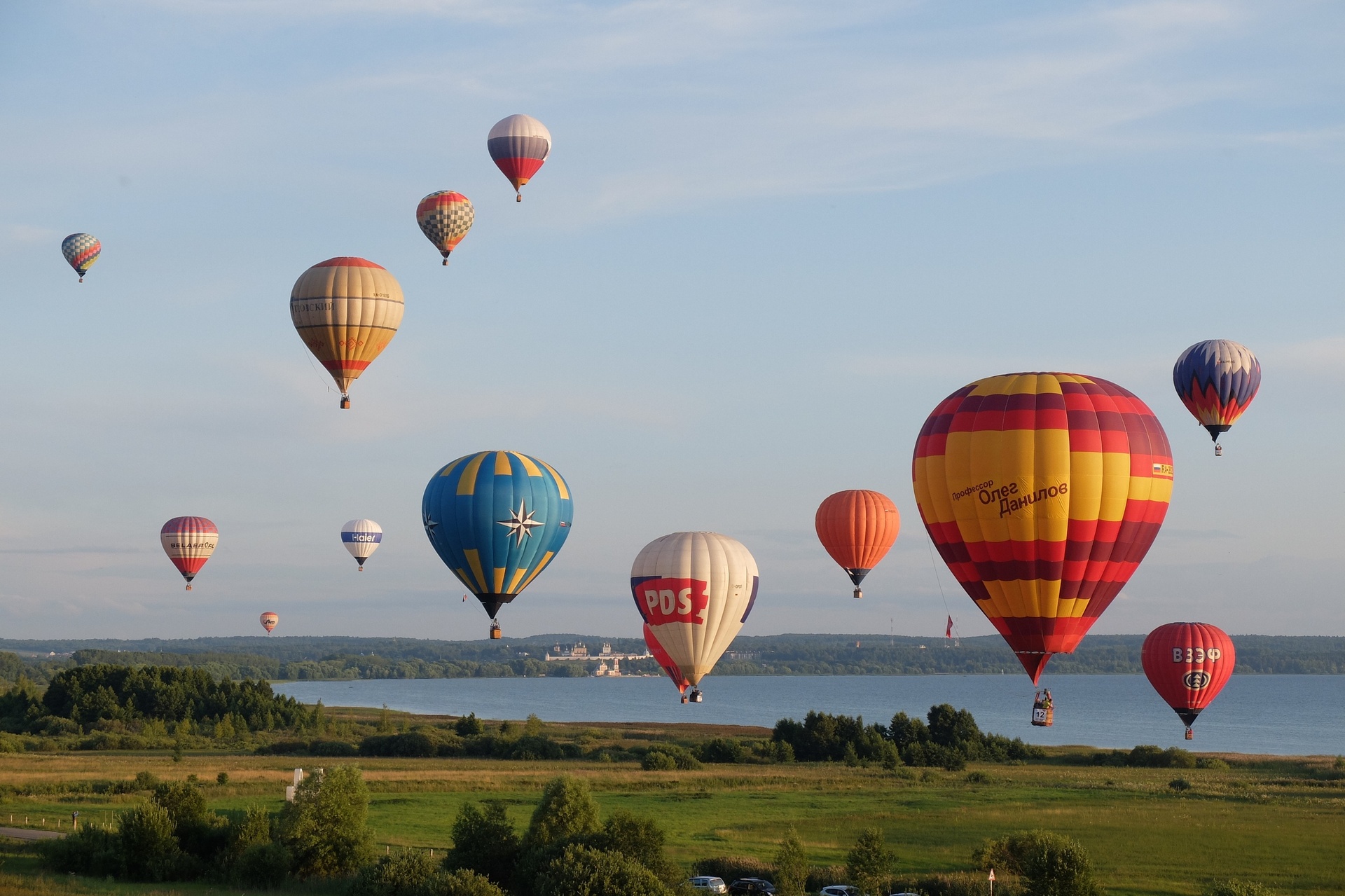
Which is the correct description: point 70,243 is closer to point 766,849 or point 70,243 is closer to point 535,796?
point 535,796

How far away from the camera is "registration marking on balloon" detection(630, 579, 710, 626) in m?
54.0

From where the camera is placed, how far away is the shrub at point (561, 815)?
40.2 metres

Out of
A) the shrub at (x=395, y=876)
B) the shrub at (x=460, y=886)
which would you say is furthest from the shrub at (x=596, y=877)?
the shrub at (x=395, y=876)

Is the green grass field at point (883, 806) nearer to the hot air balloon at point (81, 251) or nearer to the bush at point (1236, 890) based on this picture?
the bush at point (1236, 890)

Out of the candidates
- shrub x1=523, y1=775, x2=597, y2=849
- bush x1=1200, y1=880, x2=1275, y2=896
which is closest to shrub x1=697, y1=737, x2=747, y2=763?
shrub x1=523, y1=775, x2=597, y2=849

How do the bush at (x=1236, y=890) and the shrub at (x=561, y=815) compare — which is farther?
the shrub at (x=561, y=815)

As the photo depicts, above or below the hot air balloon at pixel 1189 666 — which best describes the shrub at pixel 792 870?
below

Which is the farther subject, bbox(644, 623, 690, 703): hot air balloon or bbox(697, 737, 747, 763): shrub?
bbox(697, 737, 747, 763): shrub

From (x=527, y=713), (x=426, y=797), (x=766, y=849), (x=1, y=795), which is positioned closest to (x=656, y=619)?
(x=766, y=849)

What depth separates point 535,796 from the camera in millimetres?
64375

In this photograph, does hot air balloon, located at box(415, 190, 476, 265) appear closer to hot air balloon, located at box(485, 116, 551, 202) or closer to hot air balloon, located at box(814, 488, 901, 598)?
hot air balloon, located at box(485, 116, 551, 202)

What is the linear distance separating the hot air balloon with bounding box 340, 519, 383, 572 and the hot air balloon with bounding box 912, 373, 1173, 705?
65204 millimetres

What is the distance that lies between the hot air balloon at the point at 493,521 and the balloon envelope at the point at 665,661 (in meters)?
5.70

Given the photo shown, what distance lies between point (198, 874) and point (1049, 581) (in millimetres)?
26324
